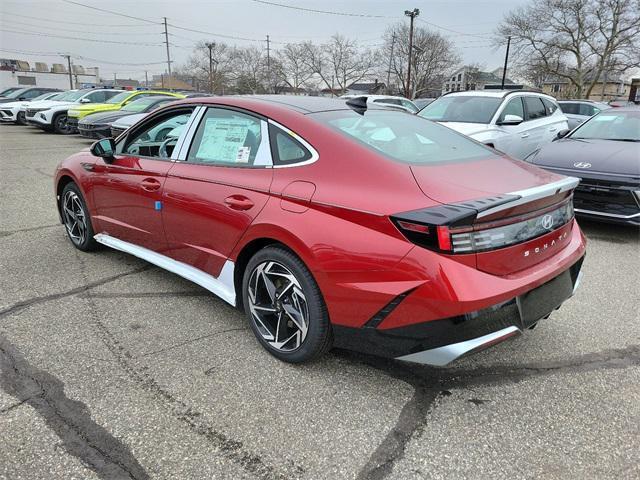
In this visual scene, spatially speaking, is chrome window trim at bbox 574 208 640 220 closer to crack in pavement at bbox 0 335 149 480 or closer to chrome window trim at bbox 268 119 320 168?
chrome window trim at bbox 268 119 320 168

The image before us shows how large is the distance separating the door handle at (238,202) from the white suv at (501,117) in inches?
218

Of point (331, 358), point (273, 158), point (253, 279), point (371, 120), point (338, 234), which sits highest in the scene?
point (371, 120)

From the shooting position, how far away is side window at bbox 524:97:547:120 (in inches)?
344

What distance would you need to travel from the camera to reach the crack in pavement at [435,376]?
221 cm

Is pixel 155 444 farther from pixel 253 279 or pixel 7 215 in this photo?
pixel 7 215

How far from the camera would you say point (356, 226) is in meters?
2.30

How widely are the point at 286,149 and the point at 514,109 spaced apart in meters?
6.87

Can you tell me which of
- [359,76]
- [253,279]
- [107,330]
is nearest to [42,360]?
[107,330]

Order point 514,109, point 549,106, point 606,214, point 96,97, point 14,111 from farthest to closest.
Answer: point 14,111 → point 96,97 → point 549,106 → point 514,109 → point 606,214

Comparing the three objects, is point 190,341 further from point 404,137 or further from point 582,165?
point 582,165

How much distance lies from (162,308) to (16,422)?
4.33ft

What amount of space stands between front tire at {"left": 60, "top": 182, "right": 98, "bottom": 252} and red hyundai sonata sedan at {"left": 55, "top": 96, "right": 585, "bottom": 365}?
121 centimetres

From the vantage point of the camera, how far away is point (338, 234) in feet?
7.67

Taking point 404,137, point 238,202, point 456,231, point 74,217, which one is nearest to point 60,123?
point 74,217
